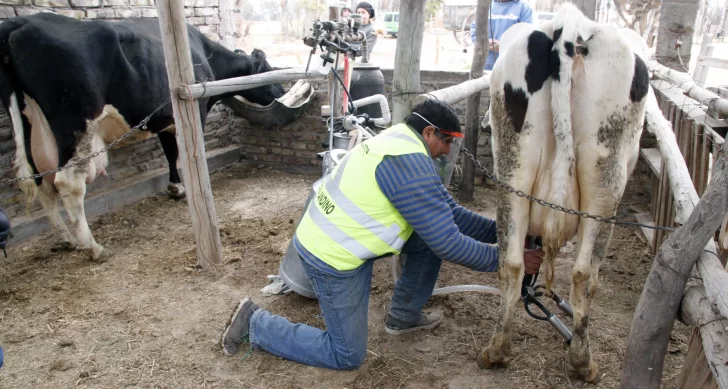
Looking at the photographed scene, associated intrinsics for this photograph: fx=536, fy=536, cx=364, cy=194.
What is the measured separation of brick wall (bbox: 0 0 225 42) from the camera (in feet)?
14.4

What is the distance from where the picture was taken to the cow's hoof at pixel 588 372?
8.27ft

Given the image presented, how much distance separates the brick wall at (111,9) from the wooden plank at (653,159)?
16.3 feet

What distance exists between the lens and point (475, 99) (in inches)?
200

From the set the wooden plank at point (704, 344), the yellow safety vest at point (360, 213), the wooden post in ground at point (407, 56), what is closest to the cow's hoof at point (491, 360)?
the yellow safety vest at point (360, 213)

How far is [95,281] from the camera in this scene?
3842 mm

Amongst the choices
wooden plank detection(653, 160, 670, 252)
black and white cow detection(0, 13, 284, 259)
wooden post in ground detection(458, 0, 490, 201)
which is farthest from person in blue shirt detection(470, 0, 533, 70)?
black and white cow detection(0, 13, 284, 259)

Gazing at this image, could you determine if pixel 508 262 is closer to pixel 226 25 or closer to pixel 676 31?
pixel 676 31

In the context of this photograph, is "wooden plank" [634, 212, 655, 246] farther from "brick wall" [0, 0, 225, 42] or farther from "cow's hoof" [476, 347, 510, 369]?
"brick wall" [0, 0, 225, 42]

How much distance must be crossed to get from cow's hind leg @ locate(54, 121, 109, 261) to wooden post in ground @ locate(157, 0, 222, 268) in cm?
91

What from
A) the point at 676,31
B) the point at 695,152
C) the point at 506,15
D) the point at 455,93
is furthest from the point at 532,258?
the point at 506,15

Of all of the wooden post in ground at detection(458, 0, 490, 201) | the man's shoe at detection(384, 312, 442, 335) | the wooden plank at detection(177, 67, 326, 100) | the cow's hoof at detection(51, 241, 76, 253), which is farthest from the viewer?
the wooden post in ground at detection(458, 0, 490, 201)

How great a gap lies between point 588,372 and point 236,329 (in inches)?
70.0

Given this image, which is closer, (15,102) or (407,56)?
(407,56)

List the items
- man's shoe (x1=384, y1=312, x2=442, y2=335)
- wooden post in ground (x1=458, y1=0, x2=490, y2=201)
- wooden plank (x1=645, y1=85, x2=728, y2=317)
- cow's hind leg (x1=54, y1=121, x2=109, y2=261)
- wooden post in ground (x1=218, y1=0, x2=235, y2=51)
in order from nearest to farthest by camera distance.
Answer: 1. wooden plank (x1=645, y1=85, x2=728, y2=317)
2. man's shoe (x1=384, y1=312, x2=442, y2=335)
3. cow's hind leg (x1=54, y1=121, x2=109, y2=261)
4. wooden post in ground (x1=458, y1=0, x2=490, y2=201)
5. wooden post in ground (x1=218, y1=0, x2=235, y2=51)
